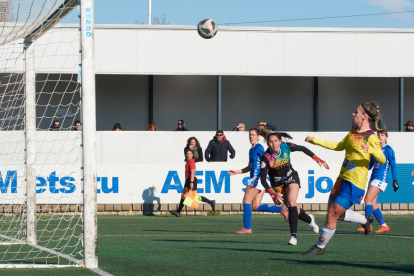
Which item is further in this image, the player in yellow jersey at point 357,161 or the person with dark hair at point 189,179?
the person with dark hair at point 189,179

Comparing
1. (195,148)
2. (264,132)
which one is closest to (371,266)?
(264,132)

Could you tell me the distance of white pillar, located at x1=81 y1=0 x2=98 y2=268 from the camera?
7.52 m

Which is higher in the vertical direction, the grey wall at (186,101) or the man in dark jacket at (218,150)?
the grey wall at (186,101)

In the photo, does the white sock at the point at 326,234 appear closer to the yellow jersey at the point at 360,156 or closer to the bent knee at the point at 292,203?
the yellow jersey at the point at 360,156

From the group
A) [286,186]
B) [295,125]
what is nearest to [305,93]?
[295,125]

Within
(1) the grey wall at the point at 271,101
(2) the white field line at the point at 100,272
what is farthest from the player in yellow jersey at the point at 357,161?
(1) the grey wall at the point at 271,101

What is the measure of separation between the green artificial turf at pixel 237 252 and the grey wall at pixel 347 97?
41.5 feet

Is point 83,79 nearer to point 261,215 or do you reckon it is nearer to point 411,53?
point 261,215

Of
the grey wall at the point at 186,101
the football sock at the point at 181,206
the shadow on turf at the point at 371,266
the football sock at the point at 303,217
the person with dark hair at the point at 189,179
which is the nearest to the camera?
the shadow on turf at the point at 371,266

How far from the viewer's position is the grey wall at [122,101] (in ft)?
83.4

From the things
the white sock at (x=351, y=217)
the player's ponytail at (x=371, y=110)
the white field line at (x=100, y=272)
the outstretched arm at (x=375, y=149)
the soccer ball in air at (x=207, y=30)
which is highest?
the soccer ball in air at (x=207, y=30)

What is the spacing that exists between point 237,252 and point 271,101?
1815 centimetres

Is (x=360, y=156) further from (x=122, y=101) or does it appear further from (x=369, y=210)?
(x=122, y=101)

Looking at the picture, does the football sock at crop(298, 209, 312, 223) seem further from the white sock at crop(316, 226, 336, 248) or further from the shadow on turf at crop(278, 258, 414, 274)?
the shadow on turf at crop(278, 258, 414, 274)
